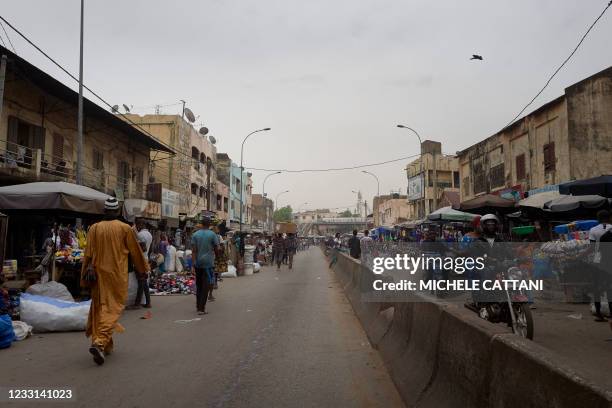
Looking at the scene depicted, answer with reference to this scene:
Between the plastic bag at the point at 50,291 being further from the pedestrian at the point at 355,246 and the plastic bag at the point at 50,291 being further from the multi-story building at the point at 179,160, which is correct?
the multi-story building at the point at 179,160

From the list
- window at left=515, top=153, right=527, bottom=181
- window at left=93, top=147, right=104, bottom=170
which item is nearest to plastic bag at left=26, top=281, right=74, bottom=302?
window at left=93, top=147, right=104, bottom=170

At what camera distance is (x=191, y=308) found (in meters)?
10.3

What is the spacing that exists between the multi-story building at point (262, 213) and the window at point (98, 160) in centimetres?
5438

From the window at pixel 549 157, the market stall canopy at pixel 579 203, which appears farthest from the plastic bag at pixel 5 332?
the window at pixel 549 157

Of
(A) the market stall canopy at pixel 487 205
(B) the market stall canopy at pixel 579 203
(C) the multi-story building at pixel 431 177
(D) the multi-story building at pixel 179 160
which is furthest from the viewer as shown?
(C) the multi-story building at pixel 431 177

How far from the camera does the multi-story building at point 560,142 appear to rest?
20141 millimetres

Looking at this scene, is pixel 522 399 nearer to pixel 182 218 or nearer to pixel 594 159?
pixel 594 159

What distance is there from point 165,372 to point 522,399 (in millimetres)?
3873

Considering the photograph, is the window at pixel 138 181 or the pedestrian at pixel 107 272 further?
the window at pixel 138 181

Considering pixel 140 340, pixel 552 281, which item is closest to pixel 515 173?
pixel 552 281

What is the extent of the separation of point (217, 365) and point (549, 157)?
21.0m

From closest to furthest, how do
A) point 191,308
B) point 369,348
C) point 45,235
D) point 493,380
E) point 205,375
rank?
point 493,380 → point 205,375 → point 369,348 → point 191,308 → point 45,235

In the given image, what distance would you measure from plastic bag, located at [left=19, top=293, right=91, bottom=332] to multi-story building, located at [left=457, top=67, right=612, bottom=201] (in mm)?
19012

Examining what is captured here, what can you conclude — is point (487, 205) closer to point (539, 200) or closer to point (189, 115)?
point (539, 200)
